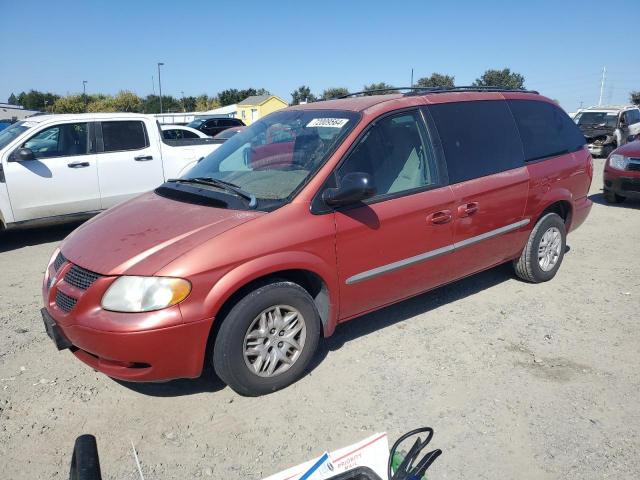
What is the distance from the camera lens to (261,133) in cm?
412

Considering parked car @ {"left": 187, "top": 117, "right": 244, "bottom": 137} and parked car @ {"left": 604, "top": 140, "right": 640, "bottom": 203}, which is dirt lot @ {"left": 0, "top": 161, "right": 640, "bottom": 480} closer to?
parked car @ {"left": 604, "top": 140, "right": 640, "bottom": 203}

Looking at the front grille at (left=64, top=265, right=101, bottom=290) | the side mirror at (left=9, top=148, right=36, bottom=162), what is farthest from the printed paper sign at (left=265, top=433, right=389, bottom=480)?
the side mirror at (left=9, top=148, right=36, bottom=162)

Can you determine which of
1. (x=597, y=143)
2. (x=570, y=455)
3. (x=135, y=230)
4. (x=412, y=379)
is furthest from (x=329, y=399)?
(x=597, y=143)

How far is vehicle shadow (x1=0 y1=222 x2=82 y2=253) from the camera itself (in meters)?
6.80

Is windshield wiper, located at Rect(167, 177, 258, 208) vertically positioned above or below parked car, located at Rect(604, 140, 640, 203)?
above

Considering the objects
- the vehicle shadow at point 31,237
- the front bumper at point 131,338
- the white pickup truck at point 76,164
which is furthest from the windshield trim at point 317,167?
the vehicle shadow at point 31,237

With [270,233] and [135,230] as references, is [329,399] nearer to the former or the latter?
[270,233]

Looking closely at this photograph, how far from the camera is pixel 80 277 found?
115 inches

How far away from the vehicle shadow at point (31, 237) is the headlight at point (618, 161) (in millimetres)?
9109

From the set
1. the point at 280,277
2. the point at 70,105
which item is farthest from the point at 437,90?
the point at 70,105

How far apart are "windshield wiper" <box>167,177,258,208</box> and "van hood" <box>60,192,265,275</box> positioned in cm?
13

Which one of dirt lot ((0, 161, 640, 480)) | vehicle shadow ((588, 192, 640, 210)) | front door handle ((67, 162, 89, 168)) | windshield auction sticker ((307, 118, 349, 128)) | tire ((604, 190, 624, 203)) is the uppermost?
windshield auction sticker ((307, 118, 349, 128))

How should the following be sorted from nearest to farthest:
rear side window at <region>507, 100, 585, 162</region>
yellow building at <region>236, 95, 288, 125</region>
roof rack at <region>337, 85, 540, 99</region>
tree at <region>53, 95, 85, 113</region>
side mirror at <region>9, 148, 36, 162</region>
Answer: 1. roof rack at <region>337, 85, 540, 99</region>
2. rear side window at <region>507, 100, 585, 162</region>
3. side mirror at <region>9, 148, 36, 162</region>
4. yellow building at <region>236, 95, 288, 125</region>
5. tree at <region>53, 95, 85, 113</region>

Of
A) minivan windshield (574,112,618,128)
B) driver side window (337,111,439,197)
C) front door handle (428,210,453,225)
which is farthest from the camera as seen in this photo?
minivan windshield (574,112,618,128)
